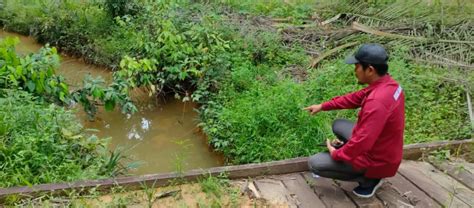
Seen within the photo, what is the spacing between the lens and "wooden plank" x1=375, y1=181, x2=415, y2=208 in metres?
3.63

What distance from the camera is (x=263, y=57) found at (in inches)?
281

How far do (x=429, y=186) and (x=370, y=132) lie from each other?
48.5 inches

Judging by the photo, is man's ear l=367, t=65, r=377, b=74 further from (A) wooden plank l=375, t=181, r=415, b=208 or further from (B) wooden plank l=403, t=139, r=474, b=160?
(B) wooden plank l=403, t=139, r=474, b=160

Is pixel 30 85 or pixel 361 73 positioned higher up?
pixel 361 73

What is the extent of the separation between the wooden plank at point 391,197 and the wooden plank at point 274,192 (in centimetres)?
80

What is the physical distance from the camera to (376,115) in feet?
10.3

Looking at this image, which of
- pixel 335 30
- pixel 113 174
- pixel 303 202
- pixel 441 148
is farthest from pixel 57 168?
pixel 335 30

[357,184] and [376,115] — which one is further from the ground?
[376,115]

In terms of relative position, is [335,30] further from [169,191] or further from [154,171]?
[169,191]

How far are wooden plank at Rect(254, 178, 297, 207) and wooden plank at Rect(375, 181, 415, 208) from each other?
0.80 metres

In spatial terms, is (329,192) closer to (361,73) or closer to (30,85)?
(361,73)

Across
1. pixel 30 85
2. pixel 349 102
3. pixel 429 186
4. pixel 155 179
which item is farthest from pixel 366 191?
pixel 30 85

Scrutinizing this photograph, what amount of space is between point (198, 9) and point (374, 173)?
6.31 meters

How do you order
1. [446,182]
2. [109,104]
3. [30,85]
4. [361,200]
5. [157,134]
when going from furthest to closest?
[157,134], [109,104], [30,85], [446,182], [361,200]
